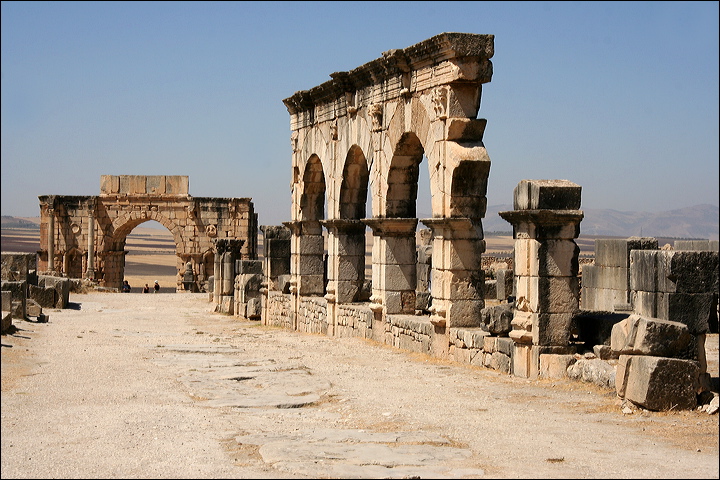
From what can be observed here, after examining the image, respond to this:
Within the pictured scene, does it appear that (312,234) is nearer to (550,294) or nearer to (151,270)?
(550,294)

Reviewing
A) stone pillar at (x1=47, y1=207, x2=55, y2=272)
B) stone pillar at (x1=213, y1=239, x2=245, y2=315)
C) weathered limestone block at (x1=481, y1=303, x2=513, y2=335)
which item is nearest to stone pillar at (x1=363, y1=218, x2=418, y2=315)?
weathered limestone block at (x1=481, y1=303, x2=513, y2=335)

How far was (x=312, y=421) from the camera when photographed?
28.2ft

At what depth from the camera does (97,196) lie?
3653 cm

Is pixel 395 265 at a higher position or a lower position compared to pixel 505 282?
higher

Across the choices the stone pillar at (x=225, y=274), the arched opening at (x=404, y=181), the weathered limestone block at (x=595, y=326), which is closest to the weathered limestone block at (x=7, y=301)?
the arched opening at (x=404, y=181)

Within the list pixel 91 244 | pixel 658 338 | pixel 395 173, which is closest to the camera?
pixel 658 338

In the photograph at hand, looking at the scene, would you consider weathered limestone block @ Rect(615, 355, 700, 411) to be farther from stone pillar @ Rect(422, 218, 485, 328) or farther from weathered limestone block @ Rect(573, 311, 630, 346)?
stone pillar @ Rect(422, 218, 485, 328)

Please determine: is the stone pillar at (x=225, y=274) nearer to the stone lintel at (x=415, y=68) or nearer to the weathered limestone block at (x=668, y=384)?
the stone lintel at (x=415, y=68)

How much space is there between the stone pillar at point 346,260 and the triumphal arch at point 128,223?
64.0ft

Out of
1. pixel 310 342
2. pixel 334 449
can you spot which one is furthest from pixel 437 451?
pixel 310 342

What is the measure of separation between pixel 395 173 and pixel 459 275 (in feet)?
8.61

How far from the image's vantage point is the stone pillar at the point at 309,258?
1972 cm

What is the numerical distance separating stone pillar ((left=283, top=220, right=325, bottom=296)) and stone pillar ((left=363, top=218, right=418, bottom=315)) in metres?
4.46

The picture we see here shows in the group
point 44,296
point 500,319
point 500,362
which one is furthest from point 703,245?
point 44,296
